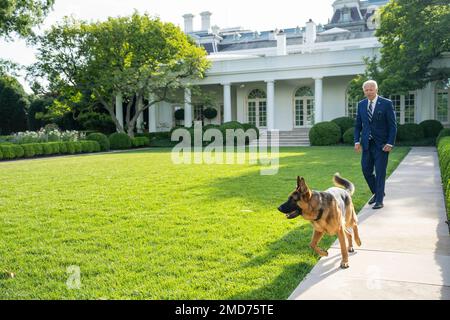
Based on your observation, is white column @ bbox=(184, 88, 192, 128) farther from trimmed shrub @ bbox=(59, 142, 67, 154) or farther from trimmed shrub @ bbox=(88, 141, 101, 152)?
trimmed shrub @ bbox=(59, 142, 67, 154)

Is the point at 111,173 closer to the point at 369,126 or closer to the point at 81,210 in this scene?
the point at 81,210

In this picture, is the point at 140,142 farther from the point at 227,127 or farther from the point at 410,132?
the point at 410,132

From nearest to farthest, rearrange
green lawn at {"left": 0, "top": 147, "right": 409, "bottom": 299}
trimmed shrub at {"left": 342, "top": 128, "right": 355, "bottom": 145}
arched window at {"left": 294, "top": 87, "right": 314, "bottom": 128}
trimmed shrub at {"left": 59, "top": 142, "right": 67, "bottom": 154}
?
green lawn at {"left": 0, "top": 147, "right": 409, "bottom": 299} < trimmed shrub at {"left": 59, "top": 142, "right": 67, "bottom": 154} < trimmed shrub at {"left": 342, "top": 128, "right": 355, "bottom": 145} < arched window at {"left": 294, "top": 87, "right": 314, "bottom": 128}

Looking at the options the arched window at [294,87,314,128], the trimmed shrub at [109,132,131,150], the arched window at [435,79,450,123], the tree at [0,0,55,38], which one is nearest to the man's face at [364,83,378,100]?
the tree at [0,0,55,38]

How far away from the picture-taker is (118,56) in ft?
85.3

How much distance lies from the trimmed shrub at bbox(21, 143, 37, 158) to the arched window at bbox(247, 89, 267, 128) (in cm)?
1631

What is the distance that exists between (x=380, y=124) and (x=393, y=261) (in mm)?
2843

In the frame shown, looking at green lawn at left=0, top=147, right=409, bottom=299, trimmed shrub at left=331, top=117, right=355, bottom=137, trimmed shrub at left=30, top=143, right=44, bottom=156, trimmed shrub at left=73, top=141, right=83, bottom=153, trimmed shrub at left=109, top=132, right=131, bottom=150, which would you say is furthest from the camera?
trimmed shrub at left=109, top=132, right=131, bottom=150

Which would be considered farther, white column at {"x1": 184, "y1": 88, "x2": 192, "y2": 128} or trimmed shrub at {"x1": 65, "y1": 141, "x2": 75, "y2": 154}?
white column at {"x1": 184, "y1": 88, "x2": 192, "y2": 128}

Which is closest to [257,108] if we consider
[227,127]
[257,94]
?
[257,94]

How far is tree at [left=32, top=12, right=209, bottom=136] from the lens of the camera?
25.5m
